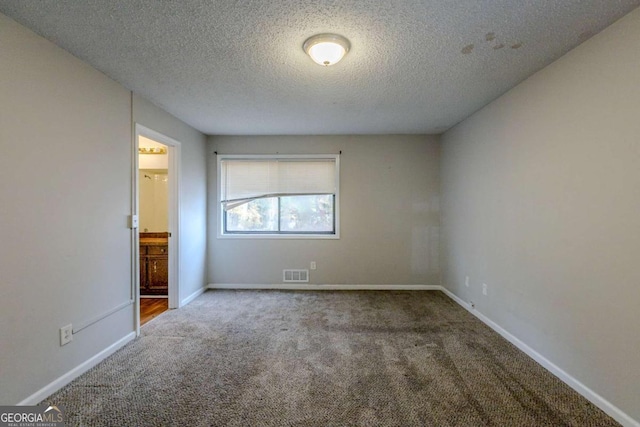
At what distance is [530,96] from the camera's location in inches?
99.3

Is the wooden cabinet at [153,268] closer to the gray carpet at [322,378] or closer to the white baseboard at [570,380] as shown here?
the gray carpet at [322,378]

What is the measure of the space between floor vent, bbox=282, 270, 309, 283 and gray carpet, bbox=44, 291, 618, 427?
1.17 m

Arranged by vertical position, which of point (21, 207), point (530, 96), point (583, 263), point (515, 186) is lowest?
point (583, 263)

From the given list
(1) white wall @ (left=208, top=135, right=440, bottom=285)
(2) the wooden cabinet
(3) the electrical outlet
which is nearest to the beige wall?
(1) white wall @ (left=208, top=135, right=440, bottom=285)

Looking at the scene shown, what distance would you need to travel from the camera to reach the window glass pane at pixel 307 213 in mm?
4676

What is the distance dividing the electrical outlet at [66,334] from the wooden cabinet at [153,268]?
206 centimetres

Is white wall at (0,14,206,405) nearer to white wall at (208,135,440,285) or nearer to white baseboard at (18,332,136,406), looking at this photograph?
white baseboard at (18,332,136,406)

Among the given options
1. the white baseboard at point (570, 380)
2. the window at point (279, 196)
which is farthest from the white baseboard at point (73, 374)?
the white baseboard at point (570, 380)

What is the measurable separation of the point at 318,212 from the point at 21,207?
3.43m

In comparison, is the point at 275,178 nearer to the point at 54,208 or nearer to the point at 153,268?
the point at 153,268

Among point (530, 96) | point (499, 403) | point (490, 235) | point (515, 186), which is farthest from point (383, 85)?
point (499, 403)

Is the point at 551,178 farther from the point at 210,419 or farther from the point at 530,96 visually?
the point at 210,419

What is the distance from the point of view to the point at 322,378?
7.20 ft

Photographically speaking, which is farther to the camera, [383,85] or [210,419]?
[383,85]
